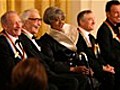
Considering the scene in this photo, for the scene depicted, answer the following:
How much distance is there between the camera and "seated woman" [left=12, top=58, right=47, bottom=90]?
1779mm

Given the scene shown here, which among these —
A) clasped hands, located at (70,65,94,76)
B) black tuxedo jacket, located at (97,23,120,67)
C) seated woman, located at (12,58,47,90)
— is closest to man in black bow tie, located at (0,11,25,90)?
clasped hands, located at (70,65,94,76)

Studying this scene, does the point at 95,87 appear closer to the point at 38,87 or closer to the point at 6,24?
the point at 6,24

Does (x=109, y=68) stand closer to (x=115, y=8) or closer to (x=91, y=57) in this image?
(x=91, y=57)

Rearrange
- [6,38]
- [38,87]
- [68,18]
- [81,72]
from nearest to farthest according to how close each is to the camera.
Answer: [38,87] → [6,38] → [81,72] → [68,18]

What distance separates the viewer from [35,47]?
12.4 feet

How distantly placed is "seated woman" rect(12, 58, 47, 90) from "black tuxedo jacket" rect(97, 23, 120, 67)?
8.55ft

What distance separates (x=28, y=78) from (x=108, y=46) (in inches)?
105

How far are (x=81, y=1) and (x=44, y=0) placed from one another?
29.0 inches

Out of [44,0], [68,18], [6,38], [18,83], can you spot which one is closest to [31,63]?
[18,83]

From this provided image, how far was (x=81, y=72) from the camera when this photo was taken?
3914mm

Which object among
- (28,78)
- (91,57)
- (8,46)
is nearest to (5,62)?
(8,46)

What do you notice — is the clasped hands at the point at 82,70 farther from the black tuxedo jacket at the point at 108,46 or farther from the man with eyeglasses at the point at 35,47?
the black tuxedo jacket at the point at 108,46

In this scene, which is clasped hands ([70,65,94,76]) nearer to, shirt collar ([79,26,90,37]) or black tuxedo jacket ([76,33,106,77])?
black tuxedo jacket ([76,33,106,77])

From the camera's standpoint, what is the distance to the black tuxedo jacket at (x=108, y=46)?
4.36m
